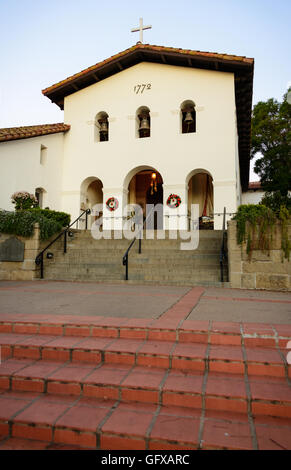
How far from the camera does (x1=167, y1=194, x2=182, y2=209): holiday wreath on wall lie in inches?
512

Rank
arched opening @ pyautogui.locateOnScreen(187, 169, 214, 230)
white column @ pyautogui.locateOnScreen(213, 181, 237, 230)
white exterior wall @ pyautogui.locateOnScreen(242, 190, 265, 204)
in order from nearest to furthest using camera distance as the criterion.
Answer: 1. white column @ pyautogui.locateOnScreen(213, 181, 237, 230)
2. arched opening @ pyautogui.locateOnScreen(187, 169, 214, 230)
3. white exterior wall @ pyautogui.locateOnScreen(242, 190, 265, 204)

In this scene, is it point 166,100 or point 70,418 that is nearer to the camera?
point 70,418

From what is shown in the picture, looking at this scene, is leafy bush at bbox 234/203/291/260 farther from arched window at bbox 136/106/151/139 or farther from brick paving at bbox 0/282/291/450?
arched window at bbox 136/106/151/139

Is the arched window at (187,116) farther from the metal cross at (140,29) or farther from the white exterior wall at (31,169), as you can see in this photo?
the white exterior wall at (31,169)

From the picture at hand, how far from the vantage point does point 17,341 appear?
3.38 metres

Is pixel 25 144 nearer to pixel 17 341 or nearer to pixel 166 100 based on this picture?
pixel 166 100

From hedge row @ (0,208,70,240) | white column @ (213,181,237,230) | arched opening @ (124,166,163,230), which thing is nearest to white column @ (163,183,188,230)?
white column @ (213,181,237,230)

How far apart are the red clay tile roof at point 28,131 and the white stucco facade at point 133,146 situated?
1.07 feet

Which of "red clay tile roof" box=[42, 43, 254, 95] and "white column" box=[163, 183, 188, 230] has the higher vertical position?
"red clay tile roof" box=[42, 43, 254, 95]

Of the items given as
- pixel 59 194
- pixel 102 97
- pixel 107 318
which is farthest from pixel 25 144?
pixel 107 318

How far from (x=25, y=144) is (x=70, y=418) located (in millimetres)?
12293

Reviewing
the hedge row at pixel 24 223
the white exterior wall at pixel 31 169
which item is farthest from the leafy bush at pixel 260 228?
the white exterior wall at pixel 31 169

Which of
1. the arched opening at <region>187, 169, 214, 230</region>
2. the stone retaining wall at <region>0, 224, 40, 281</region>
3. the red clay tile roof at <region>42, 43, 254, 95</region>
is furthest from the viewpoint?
the arched opening at <region>187, 169, 214, 230</region>

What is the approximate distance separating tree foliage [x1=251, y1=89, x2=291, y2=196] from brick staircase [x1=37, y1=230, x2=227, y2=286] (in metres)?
9.19
